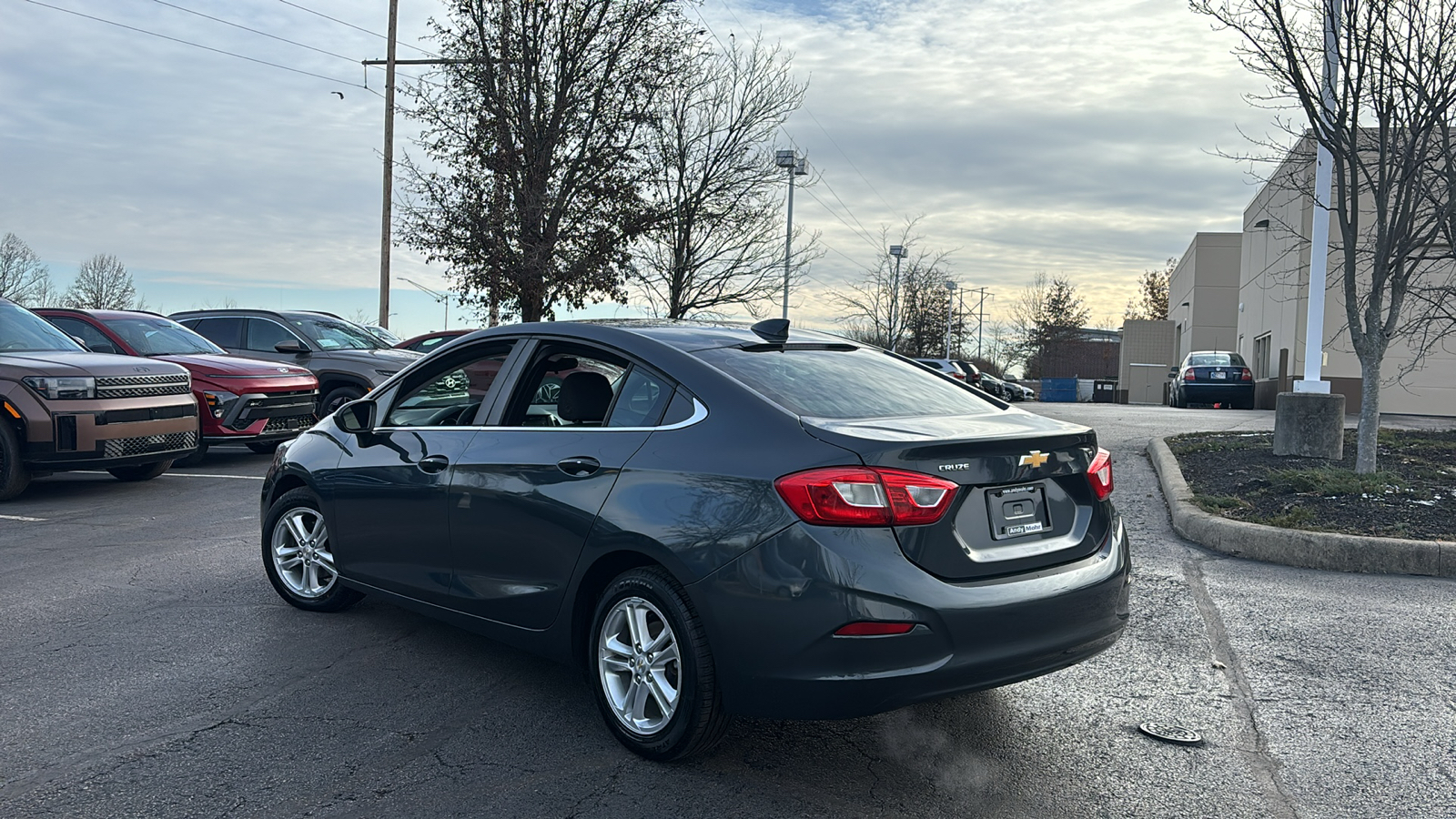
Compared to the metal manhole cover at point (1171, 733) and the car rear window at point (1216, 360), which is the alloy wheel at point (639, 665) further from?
the car rear window at point (1216, 360)

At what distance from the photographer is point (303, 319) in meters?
14.4

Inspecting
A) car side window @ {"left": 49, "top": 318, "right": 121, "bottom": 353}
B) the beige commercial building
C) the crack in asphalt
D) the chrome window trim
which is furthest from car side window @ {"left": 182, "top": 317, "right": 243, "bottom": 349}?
the beige commercial building

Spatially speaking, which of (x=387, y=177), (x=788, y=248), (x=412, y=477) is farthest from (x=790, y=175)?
(x=412, y=477)

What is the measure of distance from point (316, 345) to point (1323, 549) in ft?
38.5

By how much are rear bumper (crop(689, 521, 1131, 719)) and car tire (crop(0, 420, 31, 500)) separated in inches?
325

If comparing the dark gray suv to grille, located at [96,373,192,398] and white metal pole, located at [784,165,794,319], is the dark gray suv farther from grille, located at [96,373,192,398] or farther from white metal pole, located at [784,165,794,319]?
white metal pole, located at [784,165,794,319]

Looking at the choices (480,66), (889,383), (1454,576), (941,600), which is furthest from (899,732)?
(480,66)

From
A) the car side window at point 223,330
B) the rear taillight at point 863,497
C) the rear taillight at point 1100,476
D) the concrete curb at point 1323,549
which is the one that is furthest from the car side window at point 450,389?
the car side window at point 223,330

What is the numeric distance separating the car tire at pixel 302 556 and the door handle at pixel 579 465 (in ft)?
6.34

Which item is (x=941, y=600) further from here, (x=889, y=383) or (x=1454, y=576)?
(x=1454, y=576)

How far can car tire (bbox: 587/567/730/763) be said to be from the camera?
346cm

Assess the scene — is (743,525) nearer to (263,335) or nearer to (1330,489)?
(1330,489)

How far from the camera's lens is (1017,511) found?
3.52 m

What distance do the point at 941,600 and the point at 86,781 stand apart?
280 cm
